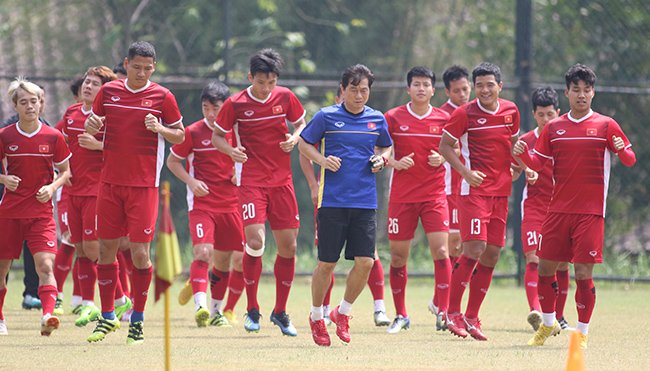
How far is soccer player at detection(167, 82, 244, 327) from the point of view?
11555 mm

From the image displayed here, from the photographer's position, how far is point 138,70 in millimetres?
9695

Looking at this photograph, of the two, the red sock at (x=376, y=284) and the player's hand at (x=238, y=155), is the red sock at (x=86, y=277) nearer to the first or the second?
the player's hand at (x=238, y=155)

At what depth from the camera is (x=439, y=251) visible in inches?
441

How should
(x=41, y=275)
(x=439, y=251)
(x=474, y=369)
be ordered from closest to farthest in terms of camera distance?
(x=474, y=369) < (x=41, y=275) < (x=439, y=251)

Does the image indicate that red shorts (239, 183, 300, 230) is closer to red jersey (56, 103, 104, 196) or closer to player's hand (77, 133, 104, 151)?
player's hand (77, 133, 104, 151)

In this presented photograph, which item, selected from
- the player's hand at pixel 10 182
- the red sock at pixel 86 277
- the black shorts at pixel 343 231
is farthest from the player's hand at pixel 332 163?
the red sock at pixel 86 277

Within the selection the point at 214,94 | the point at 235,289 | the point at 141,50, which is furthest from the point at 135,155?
the point at 235,289

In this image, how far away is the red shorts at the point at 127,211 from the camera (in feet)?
31.9

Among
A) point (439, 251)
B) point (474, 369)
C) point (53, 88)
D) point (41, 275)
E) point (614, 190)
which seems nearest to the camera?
point (474, 369)

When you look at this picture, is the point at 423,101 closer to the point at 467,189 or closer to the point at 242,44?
the point at 467,189

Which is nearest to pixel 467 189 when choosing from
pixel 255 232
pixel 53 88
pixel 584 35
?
pixel 255 232

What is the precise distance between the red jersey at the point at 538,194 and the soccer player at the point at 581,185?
6.05ft

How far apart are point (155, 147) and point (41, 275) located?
159 centimetres

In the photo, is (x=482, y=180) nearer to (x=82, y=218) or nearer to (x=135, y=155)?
(x=135, y=155)
